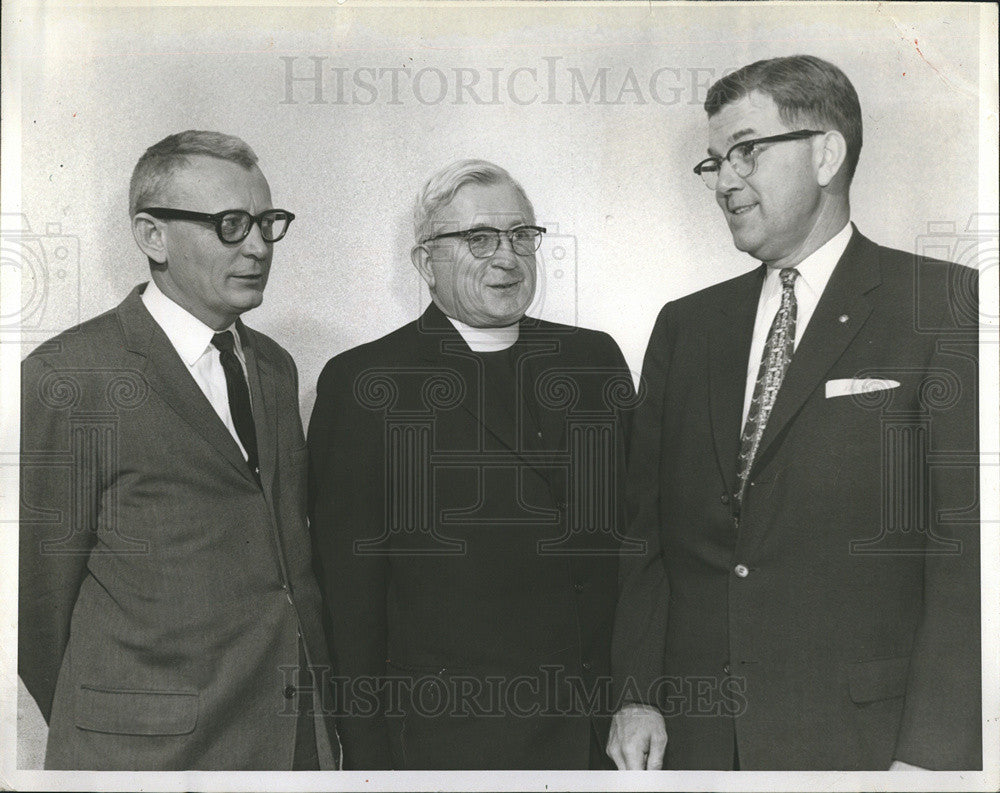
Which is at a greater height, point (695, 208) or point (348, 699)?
point (695, 208)

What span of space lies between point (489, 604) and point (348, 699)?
0.44 metres

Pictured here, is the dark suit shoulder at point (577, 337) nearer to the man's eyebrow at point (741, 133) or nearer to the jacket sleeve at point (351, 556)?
the jacket sleeve at point (351, 556)

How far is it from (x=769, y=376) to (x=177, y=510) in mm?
1516

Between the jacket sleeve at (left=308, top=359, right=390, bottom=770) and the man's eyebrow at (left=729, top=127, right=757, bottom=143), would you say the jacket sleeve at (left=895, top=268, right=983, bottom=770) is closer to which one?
the man's eyebrow at (left=729, top=127, right=757, bottom=143)

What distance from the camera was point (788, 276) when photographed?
264cm

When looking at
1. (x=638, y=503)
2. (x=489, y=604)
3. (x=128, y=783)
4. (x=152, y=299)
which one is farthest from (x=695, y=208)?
(x=128, y=783)

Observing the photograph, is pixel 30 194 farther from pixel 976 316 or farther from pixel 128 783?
pixel 976 316

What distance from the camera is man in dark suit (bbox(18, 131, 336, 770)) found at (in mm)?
2580

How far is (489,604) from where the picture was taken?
2629 millimetres

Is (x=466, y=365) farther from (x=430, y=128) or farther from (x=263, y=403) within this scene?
(x=430, y=128)

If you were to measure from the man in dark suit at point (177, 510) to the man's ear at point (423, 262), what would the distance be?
0.36 meters

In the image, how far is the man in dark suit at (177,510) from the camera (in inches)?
102

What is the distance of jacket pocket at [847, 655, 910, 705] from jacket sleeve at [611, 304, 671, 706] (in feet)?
1.55

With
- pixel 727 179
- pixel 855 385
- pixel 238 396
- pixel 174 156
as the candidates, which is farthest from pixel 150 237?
pixel 855 385
